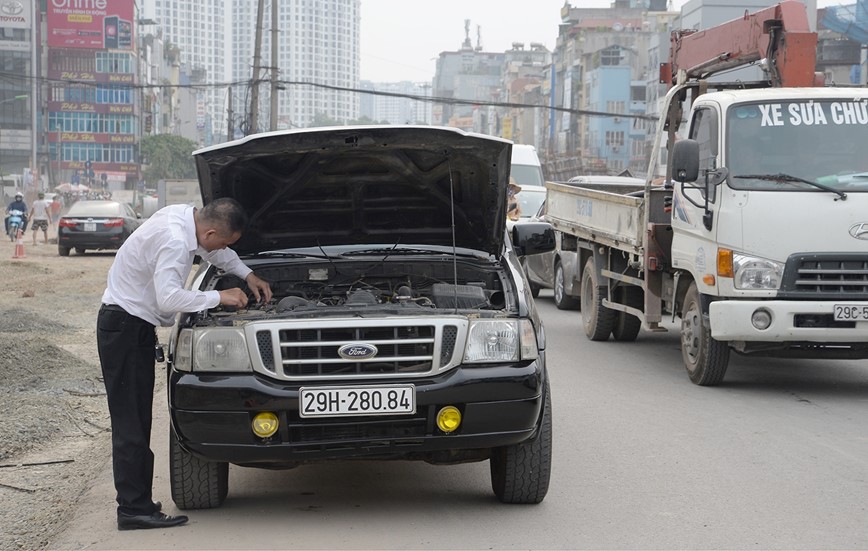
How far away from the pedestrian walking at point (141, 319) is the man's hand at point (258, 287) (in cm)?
71

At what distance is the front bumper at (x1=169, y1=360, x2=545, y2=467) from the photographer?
5.29 metres

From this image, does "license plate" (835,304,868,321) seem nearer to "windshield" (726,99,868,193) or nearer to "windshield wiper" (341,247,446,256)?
"windshield" (726,99,868,193)

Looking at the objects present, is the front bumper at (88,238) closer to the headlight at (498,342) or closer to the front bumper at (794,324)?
the front bumper at (794,324)

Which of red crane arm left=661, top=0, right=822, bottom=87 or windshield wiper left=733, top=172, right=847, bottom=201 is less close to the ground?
red crane arm left=661, top=0, right=822, bottom=87

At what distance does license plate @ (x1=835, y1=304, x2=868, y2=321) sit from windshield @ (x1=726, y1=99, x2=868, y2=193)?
35.0 inches

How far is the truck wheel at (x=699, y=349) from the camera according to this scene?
9.61 metres

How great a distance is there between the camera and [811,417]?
848 centimetres

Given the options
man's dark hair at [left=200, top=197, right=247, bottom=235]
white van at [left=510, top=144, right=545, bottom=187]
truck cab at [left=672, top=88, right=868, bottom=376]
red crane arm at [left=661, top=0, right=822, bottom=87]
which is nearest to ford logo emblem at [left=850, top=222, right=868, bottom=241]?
truck cab at [left=672, top=88, right=868, bottom=376]

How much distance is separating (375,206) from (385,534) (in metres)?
2.42

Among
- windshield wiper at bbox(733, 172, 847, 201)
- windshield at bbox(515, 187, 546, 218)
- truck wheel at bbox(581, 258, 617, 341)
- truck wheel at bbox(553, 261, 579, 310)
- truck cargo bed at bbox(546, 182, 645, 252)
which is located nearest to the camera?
windshield wiper at bbox(733, 172, 847, 201)

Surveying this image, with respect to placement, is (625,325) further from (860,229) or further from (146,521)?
(146,521)

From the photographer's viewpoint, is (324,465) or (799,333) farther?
(799,333)

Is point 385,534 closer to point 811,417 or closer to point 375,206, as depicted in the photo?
point 375,206

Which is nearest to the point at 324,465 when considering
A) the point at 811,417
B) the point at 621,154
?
the point at 811,417
